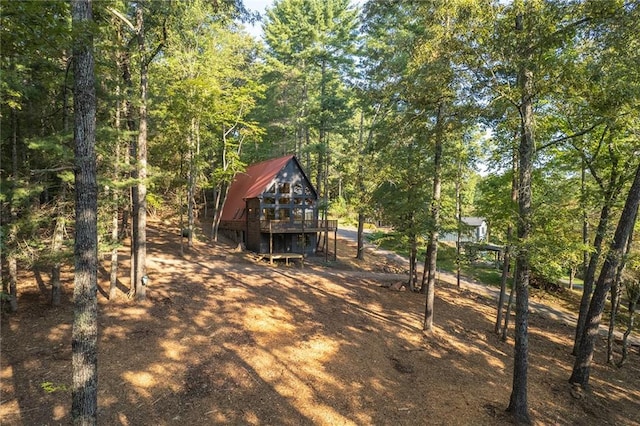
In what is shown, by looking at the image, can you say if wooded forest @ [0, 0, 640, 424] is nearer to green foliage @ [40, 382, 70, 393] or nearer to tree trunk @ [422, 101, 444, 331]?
tree trunk @ [422, 101, 444, 331]

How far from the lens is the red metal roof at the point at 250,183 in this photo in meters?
24.0

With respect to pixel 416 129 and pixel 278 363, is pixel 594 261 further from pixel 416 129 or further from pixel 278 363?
pixel 278 363

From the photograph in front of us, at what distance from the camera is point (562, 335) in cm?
1587

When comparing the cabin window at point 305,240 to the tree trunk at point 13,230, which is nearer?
the tree trunk at point 13,230

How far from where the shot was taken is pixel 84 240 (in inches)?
211

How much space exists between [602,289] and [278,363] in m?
10.2

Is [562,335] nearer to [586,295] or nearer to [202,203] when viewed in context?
[586,295]

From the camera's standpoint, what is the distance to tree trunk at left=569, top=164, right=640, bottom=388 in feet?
31.6

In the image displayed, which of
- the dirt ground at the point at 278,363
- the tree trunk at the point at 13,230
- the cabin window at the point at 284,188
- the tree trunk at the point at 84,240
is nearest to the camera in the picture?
the tree trunk at the point at 84,240

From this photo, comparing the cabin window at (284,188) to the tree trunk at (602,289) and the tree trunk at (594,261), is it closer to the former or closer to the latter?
the tree trunk at (594,261)

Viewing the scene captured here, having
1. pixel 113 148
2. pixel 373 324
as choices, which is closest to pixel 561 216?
pixel 373 324

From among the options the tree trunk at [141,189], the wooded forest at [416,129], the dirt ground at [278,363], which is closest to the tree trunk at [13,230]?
the wooded forest at [416,129]

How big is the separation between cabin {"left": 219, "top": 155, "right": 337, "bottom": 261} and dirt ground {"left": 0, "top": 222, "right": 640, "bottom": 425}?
312 inches

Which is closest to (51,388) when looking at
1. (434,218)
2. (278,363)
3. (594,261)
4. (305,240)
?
(278,363)
